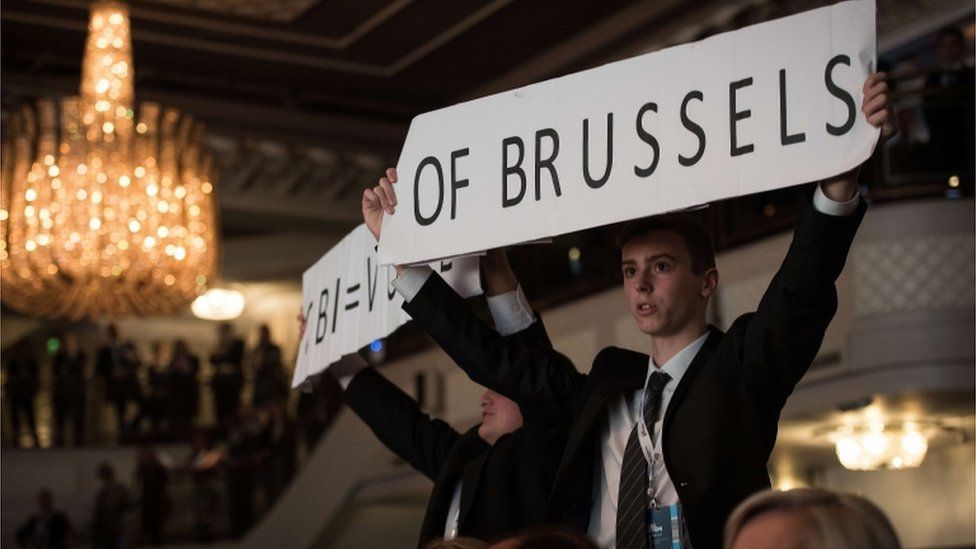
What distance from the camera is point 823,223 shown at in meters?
2.66

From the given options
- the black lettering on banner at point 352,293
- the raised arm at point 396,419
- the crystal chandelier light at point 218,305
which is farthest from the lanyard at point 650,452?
the crystal chandelier light at point 218,305

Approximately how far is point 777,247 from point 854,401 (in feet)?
3.48

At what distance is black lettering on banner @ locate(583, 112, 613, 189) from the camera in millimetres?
2945

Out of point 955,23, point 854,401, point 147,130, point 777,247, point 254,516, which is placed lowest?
point 254,516

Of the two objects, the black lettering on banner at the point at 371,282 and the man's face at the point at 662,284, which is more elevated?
the black lettering on banner at the point at 371,282

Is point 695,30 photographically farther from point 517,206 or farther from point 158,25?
point 517,206

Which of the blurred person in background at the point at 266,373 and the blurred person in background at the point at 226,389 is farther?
the blurred person in background at the point at 226,389

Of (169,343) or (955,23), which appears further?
(169,343)

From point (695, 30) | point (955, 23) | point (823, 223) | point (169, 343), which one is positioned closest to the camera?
point (823, 223)

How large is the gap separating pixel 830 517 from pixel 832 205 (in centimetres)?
104

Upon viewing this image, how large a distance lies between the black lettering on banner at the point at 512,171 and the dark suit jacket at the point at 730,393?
372 millimetres

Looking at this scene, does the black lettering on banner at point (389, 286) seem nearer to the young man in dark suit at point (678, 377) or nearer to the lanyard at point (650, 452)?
the young man in dark suit at point (678, 377)

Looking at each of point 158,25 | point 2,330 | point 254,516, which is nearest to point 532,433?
point 158,25

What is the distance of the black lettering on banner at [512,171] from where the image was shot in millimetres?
3094
